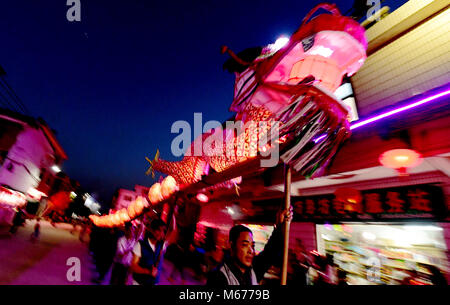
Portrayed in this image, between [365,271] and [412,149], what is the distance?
4.41m

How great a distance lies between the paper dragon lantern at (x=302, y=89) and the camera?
2969 mm

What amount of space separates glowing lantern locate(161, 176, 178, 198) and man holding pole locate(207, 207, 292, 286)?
16.8 ft

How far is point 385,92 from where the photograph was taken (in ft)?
19.6

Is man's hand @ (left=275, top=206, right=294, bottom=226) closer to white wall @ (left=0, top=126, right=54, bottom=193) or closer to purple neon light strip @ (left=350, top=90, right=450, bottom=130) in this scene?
purple neon light strip @ (left=350, top=90, right=450, bottom=130)

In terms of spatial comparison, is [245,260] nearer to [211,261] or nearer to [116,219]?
[211,261]

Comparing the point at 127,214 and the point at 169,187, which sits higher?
the point at 169,187

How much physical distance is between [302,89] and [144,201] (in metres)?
11.1

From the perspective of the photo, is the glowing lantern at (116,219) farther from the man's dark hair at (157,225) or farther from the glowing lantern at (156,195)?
the man's dark hair at (157,225)

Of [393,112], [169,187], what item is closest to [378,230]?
[393,112]

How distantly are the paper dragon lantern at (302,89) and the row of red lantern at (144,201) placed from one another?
4.23m

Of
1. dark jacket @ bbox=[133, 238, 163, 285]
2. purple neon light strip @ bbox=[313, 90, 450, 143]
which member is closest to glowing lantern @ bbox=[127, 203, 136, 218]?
dark jacket @ bbox=[133, 238, 163, 285]

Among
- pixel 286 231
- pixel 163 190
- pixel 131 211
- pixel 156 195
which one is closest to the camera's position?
pixel 286 231

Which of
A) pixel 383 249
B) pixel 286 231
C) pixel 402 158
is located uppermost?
pixel 402 158

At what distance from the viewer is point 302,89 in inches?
114
